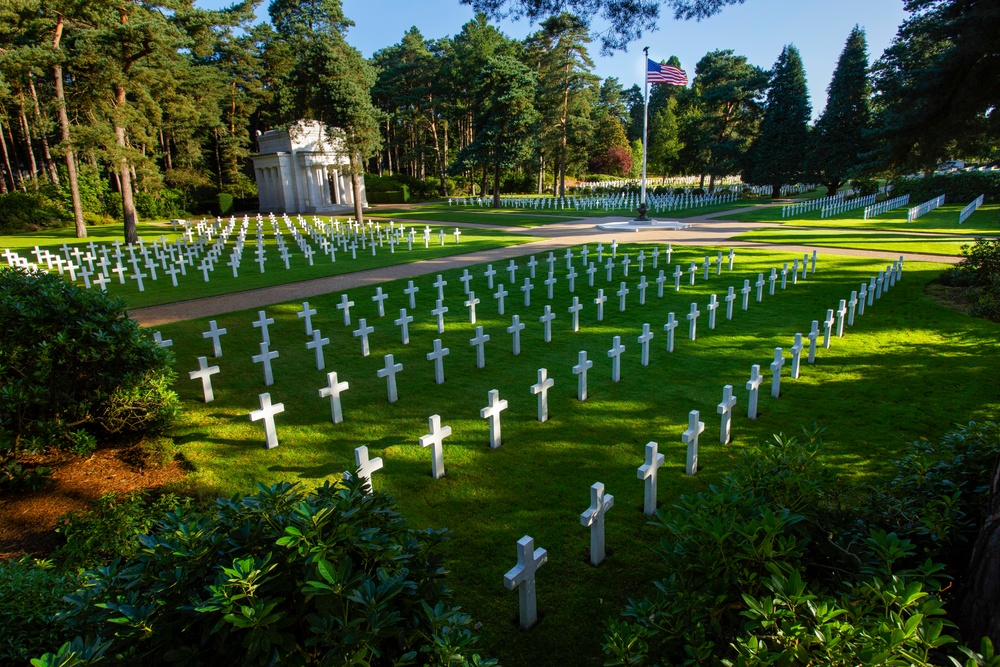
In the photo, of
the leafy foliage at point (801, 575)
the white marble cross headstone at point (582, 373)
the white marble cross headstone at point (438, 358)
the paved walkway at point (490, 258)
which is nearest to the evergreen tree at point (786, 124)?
the paved walkway at point (490, 258)

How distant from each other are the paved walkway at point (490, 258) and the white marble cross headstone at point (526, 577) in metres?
10.7

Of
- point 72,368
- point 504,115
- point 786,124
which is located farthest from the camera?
point 786,124

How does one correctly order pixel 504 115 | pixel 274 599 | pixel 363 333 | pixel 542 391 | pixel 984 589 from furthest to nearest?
pixel 504 115
pixel 363 333
pixel 542 391
pixel 984 589
pixel 274 599

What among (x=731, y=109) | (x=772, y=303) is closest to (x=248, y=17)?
(x=731, y=109)

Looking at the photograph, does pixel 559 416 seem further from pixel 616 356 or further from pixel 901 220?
pixel 901 220

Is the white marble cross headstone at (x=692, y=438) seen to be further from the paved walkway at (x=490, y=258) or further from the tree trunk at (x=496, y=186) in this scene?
the tree trunk at (x=496, y=186)

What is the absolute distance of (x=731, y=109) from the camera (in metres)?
55.2

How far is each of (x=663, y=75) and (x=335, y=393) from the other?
24713mm

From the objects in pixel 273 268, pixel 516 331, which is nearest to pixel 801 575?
pixel 516 331

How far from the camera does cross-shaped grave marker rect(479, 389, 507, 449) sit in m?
6.22

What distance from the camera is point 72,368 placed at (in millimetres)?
5891

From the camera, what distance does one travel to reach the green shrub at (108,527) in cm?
449

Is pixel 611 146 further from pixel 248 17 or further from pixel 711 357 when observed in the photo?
pixel 711 357

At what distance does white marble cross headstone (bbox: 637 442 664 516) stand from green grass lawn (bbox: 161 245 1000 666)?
0.40 ft
